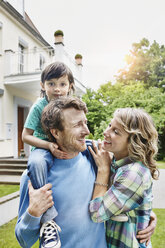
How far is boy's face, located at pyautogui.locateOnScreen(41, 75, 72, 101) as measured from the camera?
5.83ft

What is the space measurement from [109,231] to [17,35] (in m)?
11.2

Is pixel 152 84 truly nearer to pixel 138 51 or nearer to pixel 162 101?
pixel 138 51

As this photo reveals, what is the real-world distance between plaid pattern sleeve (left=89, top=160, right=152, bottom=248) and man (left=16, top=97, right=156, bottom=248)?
70 millimetres

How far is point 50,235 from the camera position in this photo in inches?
45.5

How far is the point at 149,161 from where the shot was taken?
4.77ft

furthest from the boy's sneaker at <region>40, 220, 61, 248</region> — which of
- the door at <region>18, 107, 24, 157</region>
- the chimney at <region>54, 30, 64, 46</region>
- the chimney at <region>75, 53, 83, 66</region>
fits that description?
the chimney at <region>75, 53, 83, 66</region>

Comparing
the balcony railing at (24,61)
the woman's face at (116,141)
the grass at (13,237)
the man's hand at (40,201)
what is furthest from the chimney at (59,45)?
the man's hand at (40,201)

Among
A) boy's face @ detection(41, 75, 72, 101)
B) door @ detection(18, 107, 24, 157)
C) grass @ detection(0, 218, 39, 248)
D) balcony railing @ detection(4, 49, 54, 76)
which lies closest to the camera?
boy's face @ detection(41, 75, 72, 101)

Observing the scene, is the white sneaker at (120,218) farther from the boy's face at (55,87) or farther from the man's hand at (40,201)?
the boy's face at (55,87)

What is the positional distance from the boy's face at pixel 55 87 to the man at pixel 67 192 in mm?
425

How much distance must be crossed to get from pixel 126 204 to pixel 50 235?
0.44 m

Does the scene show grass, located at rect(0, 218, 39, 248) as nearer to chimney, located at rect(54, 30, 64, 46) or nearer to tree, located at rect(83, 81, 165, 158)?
tree, located at rect(83, 81, 165, 158)

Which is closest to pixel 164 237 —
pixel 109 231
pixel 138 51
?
pixel 109 231

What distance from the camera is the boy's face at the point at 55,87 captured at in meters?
1.78
